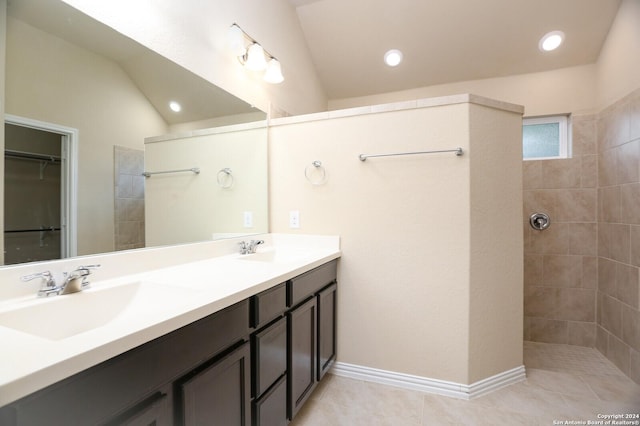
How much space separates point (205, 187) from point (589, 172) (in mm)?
3096

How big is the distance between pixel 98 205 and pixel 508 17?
3125mm

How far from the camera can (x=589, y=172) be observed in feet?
8.42

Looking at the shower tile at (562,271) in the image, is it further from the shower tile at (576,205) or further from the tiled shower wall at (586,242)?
the shower tile at (576,205)

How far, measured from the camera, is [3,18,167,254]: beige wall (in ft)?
3.22

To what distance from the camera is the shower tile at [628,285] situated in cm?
202

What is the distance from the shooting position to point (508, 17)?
95.7 inches

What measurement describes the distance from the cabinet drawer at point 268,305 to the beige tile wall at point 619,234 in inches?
93.4

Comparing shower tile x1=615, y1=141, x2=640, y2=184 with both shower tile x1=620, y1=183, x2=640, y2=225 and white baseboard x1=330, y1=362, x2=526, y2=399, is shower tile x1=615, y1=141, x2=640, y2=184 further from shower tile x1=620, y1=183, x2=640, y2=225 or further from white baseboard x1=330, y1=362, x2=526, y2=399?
white baseboard x1=330, y1=362, x2=526, y2=399

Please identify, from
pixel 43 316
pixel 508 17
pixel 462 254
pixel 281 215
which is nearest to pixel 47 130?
pixel 43 316

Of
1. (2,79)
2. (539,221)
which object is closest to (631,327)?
(539,221)

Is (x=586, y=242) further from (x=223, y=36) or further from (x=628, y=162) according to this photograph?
(x=223, y=36)

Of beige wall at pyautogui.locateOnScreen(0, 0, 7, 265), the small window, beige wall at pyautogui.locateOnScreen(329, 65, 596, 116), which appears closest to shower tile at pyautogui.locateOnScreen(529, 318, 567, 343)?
the small window

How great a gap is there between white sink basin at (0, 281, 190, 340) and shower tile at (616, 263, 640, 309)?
2790 millimetres

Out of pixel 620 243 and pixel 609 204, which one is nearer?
pixel 620 243
